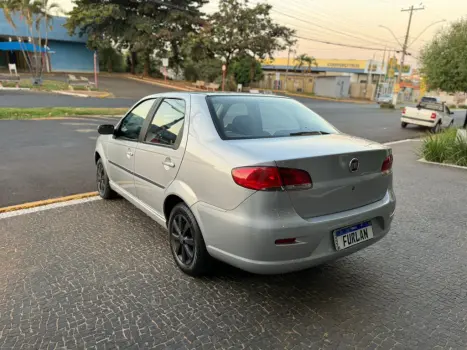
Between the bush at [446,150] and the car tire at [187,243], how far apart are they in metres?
Answer: 7.99

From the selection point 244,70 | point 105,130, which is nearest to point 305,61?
point 244,70

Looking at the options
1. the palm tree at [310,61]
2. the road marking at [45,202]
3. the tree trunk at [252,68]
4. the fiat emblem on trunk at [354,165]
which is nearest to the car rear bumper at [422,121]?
the road marking at [45,202]

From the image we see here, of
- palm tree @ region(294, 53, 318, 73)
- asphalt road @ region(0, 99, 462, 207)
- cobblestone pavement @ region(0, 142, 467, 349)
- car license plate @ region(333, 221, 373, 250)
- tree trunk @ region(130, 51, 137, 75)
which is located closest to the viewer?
cobblestone pavement @ region(0, 142, 467, 349)

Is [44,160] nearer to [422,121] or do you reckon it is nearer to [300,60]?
[422,121]

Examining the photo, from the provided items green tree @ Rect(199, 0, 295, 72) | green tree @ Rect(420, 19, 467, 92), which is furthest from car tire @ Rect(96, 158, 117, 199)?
green tree @ Rect(199, 0, 295, 72)

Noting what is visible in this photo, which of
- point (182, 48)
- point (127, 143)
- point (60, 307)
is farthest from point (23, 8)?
point (60, 307)

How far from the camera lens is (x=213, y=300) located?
9.73 feet

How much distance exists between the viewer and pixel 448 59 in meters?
17.1

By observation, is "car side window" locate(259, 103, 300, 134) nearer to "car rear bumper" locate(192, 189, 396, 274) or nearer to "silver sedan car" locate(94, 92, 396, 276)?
"silver sedan car" locate(94, 92, 396, 276)

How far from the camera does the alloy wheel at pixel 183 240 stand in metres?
3.21

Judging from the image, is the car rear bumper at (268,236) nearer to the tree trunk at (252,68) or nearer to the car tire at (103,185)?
the car tire at (103,185)

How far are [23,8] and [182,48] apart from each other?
16.1 metres

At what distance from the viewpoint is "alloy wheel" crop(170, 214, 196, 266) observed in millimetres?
3213

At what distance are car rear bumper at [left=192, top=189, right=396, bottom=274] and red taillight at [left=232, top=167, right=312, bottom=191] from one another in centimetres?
9
